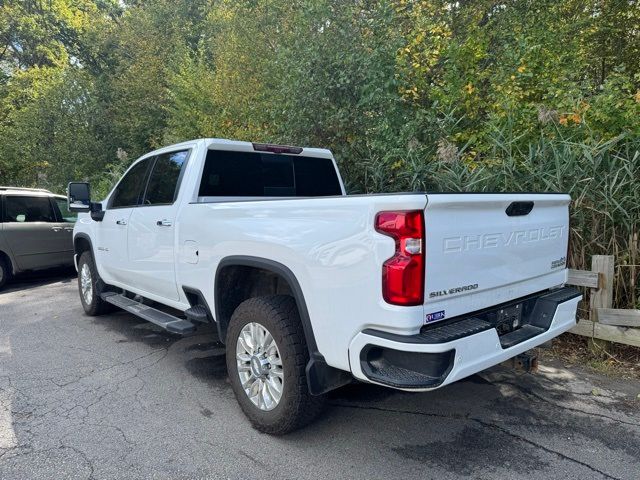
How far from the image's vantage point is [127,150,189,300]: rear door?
4078 mm

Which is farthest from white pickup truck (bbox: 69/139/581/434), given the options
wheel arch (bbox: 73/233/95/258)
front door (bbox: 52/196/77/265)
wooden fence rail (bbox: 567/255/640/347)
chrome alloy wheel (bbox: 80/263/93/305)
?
front door (bbox: 52/196/77/265)

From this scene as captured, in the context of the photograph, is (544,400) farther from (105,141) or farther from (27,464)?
(105,141)

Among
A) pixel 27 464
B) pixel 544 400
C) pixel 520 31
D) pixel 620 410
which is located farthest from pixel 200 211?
pixel 520 31

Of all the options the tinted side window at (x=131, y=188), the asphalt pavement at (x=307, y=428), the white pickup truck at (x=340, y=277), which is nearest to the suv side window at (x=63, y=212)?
the tinted side window at (x=131, y=188)

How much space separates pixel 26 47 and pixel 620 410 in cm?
2633

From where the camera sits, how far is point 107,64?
1838cm

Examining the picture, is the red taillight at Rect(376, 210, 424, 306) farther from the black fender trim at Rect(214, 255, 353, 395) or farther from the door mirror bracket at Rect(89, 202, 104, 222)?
the door mirror bracket at Rect(89, 202, 104, 222)

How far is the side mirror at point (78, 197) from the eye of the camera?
207 inches

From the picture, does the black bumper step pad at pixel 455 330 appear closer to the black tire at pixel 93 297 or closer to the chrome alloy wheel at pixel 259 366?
the chrome alloy wheel at pixel 259 366

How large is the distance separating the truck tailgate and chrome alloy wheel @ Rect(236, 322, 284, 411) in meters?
1.17

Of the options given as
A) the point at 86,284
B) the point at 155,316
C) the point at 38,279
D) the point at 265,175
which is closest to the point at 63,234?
the point at 38,279

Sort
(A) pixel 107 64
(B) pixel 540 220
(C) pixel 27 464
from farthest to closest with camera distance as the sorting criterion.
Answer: (A) pixel 107 64, (B) pixel 540 220, (C) pixel 27 464

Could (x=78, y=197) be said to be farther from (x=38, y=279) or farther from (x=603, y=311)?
(x=603, y=311)

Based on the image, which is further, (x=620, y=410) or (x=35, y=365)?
(x=35, y=365)
